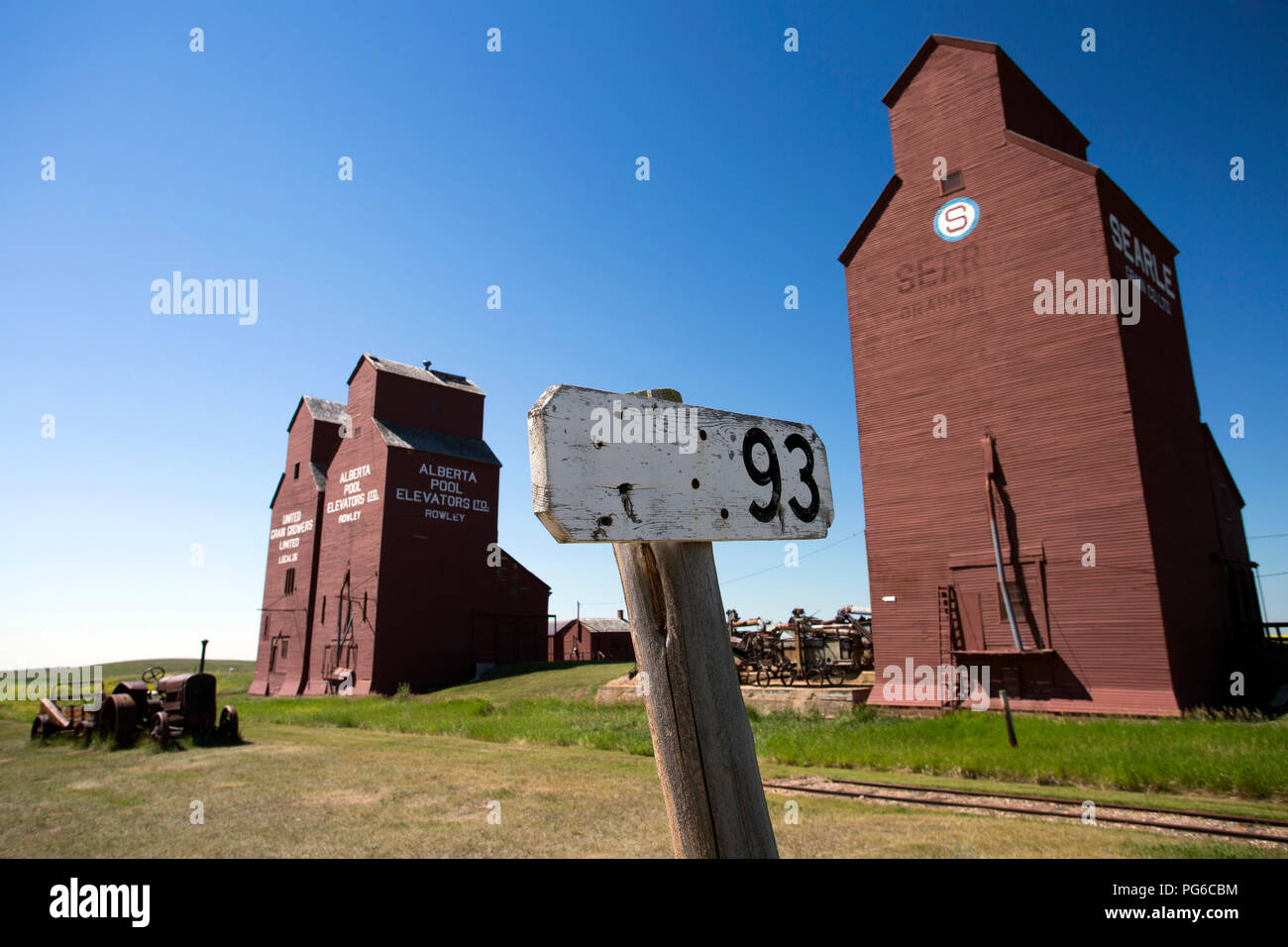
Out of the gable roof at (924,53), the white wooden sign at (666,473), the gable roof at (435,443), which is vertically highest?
the gable roof at (924,53)

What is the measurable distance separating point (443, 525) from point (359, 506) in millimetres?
4005

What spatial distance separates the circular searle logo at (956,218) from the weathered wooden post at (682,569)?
20096 mm

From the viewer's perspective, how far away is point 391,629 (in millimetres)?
31797

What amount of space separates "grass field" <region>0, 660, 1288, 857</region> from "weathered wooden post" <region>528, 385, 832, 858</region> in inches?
196

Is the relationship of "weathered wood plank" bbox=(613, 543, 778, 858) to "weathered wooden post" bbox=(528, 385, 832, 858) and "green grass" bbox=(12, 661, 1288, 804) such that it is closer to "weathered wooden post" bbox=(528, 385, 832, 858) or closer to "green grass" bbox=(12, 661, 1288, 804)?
"weathered wooden post" bbox=(528, 385, 832, 858)

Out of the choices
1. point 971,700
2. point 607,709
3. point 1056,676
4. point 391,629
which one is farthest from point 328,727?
point 1056,676

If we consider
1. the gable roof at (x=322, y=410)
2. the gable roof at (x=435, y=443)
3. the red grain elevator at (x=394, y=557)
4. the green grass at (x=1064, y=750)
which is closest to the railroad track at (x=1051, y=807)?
the green grass at (x=1064, y=750)

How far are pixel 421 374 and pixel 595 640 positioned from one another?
75.4 feet

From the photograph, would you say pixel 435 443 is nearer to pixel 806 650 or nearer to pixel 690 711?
pixel 806 650

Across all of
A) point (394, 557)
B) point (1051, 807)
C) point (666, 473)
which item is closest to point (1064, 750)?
point (1051, 807)

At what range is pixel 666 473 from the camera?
212 cm

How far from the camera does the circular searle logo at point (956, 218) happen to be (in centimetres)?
1938

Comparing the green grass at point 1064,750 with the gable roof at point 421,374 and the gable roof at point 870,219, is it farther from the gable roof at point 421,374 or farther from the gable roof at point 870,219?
the gable roof at point 421,374
